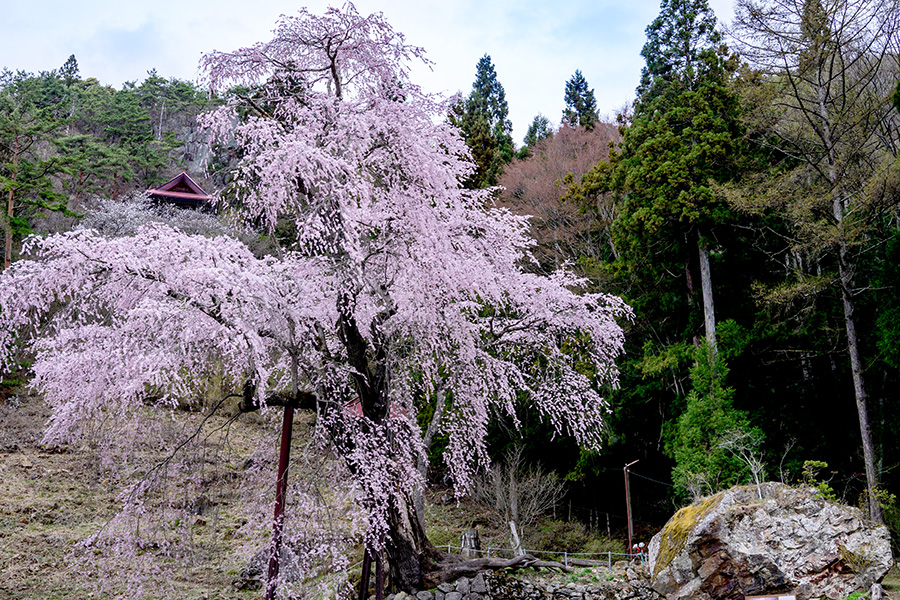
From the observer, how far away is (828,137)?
1331 centimetres

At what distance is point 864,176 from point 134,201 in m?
22.4

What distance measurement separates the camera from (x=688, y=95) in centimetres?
1493

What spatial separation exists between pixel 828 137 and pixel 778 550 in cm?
944

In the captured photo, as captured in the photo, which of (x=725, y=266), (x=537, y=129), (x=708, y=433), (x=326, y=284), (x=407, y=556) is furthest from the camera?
(x=537, y=129)

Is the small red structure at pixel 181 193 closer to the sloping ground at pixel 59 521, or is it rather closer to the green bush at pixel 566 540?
the sloping ground at pixel 59 521

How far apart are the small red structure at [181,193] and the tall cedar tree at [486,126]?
35.3ft

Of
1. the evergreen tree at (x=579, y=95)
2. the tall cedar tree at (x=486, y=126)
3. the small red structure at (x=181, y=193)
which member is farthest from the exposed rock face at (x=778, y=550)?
the evergreen tree at (x=579, y=95)

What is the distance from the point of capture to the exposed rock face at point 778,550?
7203mm

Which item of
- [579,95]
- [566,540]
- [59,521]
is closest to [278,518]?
[59,521]

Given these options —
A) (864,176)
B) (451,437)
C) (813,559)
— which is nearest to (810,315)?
(864,176)

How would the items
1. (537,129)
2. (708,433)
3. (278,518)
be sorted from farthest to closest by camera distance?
(537,129) < (708,433) < (278,518)

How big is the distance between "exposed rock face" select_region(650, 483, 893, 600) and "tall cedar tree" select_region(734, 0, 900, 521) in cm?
527

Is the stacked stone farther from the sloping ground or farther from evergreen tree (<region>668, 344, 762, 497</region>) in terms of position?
the sloping ground

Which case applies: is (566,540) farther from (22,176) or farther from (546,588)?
(22,176)
